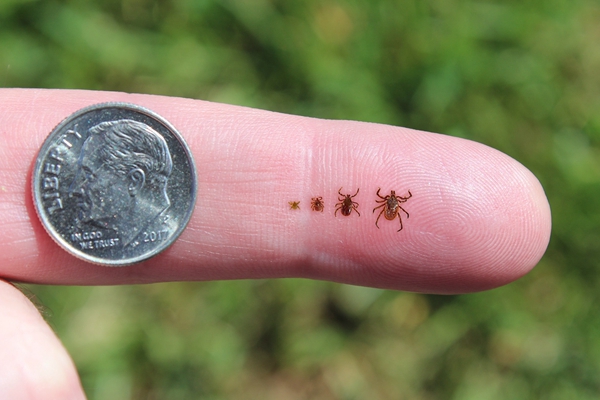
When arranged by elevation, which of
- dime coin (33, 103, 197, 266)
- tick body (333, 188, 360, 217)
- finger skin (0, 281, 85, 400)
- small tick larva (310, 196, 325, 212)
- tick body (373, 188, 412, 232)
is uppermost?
tick body (373, 188, 412, 232)

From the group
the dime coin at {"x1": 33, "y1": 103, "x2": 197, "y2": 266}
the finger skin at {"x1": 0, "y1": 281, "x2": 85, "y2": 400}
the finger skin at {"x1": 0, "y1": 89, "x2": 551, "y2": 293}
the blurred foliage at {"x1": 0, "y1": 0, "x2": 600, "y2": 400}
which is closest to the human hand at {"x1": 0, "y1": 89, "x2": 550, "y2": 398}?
the finger skin at {"x1": 0, "y1": 89, "x2": 551, "y2": 293}

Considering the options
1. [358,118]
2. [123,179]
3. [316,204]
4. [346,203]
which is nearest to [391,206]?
[346,203]

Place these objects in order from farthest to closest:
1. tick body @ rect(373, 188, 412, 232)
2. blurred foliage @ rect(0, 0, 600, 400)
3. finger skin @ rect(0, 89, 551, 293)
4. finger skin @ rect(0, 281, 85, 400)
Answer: blurred foliage @ rect(0, 0, 600, 400) < tick body @ rect(373, 188, 412, 232) < finger skin @ rect(0, 89, 551, 293) < finger skin @ rect(0, 281, 85, 400)

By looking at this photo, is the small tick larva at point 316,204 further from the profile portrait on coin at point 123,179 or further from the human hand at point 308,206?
the profile portrait on coin at point 123,179

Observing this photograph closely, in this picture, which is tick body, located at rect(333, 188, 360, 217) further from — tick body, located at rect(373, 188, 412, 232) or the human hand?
tick body, located at rect(373, 188, 412, 232)

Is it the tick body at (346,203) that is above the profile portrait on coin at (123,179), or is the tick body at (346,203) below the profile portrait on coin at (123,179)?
above

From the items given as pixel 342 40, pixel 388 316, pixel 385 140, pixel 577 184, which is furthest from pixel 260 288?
pixel 577 184

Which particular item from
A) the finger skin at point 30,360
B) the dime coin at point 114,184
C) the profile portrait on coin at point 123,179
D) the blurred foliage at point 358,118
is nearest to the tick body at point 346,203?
the dime coin at point 114,184
